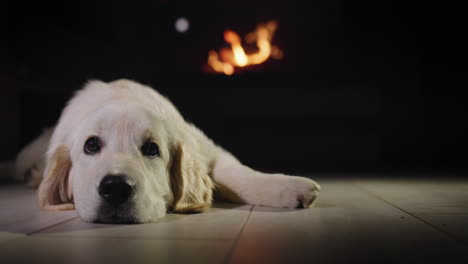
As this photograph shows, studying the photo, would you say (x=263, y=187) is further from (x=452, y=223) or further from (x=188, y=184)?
(x=452, y=223)

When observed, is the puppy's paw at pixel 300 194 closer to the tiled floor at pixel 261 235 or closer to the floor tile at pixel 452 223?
the tiled floor at pixel 261 235

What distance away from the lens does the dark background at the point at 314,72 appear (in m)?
6.71

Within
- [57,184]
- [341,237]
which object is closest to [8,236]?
[57,184]

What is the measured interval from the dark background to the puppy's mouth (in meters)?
4.40

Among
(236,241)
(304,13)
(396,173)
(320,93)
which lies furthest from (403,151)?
(236,241)

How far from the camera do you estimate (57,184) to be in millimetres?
2799

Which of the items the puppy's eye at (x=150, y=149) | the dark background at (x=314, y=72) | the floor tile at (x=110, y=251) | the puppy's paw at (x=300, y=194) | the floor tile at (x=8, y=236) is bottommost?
the floor tile at (x=110, y=251)

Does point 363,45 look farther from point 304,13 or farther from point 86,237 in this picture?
point 86,237

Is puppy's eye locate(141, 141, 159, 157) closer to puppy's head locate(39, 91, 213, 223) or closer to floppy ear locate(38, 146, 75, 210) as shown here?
puppy's head locate(39, 91, 213, 223)

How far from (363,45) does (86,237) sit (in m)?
5.69

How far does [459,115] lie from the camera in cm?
689

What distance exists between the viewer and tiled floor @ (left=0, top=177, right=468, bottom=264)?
164cm

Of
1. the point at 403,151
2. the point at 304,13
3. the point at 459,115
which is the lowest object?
the point at 403,151

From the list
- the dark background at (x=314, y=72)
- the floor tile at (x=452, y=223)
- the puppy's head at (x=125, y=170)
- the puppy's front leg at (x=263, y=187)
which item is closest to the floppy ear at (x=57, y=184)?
the puppy's head at (x=125, y=170)
